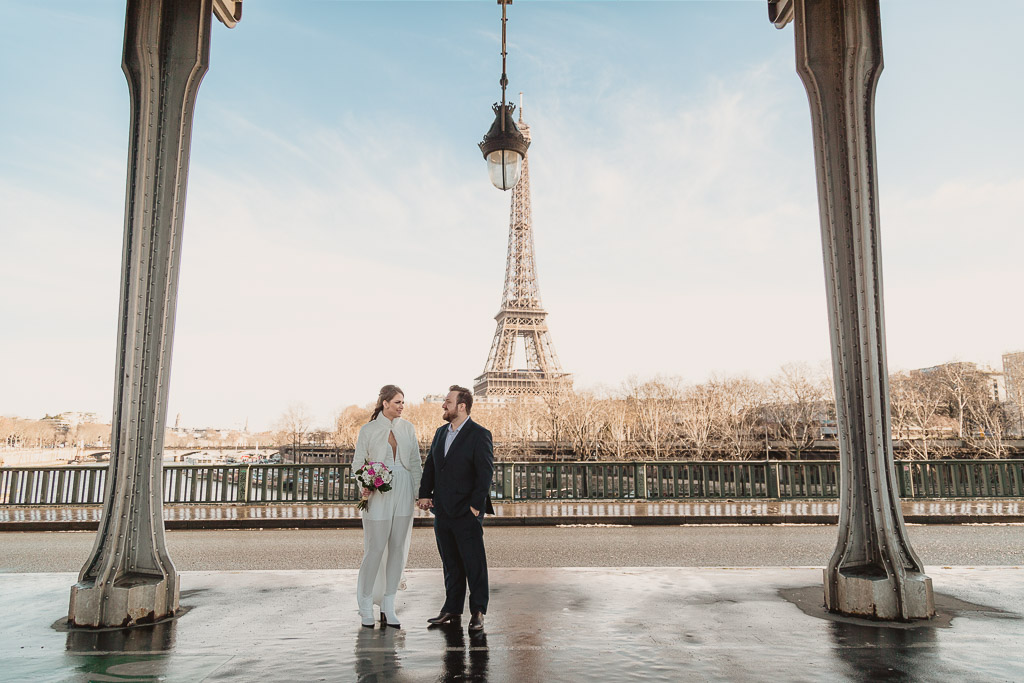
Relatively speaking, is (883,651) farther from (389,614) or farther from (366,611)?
(366,611)

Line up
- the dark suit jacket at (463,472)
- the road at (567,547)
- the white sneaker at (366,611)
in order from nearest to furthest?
the white sneaker at (366,611), the dark suit jacket at (463,472), the road at (567,547)

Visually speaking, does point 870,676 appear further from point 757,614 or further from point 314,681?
point 314,681

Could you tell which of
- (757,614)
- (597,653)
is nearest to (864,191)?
(757,614)

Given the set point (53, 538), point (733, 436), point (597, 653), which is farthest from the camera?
point (733, 436)

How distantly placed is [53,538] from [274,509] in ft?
11.5

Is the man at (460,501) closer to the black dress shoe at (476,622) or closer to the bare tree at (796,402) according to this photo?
the black dress shoe at (476,622)

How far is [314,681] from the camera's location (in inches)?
142

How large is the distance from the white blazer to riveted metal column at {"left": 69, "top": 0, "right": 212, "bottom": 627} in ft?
4.63

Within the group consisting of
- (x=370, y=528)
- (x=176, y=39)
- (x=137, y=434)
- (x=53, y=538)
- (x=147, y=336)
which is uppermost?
(x=176, y=39)

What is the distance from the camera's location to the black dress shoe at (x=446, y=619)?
477cm

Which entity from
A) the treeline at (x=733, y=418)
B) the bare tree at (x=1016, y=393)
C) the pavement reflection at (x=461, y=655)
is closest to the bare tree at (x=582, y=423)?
the treeline at (x=733, y=418)

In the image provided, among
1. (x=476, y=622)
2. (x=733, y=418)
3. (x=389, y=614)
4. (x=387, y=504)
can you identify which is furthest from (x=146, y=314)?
(x=733, y=418)

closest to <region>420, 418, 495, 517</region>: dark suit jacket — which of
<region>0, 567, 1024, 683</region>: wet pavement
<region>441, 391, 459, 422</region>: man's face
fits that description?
<region>441, 391, 459, 422</region>: man's face

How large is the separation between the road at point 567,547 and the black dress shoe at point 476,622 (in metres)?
3.43
